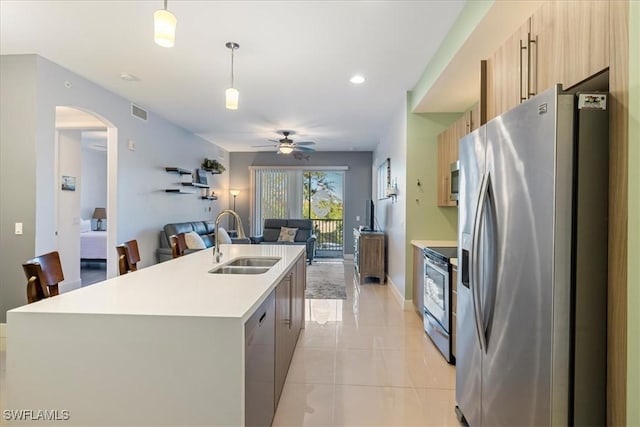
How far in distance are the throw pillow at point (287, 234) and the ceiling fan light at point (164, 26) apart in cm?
625

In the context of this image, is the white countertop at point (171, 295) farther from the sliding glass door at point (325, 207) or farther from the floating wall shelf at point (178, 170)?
the sliding glass door at point (325, 207)

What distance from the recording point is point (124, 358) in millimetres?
1312

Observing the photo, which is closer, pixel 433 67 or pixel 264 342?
pixel 264 342

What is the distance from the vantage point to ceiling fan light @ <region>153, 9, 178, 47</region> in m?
1.90

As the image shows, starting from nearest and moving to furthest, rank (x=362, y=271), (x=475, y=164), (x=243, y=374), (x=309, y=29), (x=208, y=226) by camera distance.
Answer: (x=243, y=374)
(x=475, y=164)
(x=309, y=29)
(x=362, y=271)
(x=208, y=226)

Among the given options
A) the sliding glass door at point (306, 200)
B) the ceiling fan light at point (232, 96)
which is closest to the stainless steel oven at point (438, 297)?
the ceiling fan light at point (232, 96)

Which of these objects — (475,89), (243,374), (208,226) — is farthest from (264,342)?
(208,226)

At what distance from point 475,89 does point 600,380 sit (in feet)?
10.3

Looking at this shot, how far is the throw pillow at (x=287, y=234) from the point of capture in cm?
801

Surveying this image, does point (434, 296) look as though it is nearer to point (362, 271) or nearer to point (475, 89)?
point (475, 89)

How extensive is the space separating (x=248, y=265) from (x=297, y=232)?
17.4ft

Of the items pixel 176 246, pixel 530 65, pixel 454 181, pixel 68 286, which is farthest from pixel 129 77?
pixel 530 65

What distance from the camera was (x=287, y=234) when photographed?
26.6 ft

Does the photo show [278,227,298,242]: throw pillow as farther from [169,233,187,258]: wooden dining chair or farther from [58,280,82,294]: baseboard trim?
[169,233,187,258]: wooden dining chair
